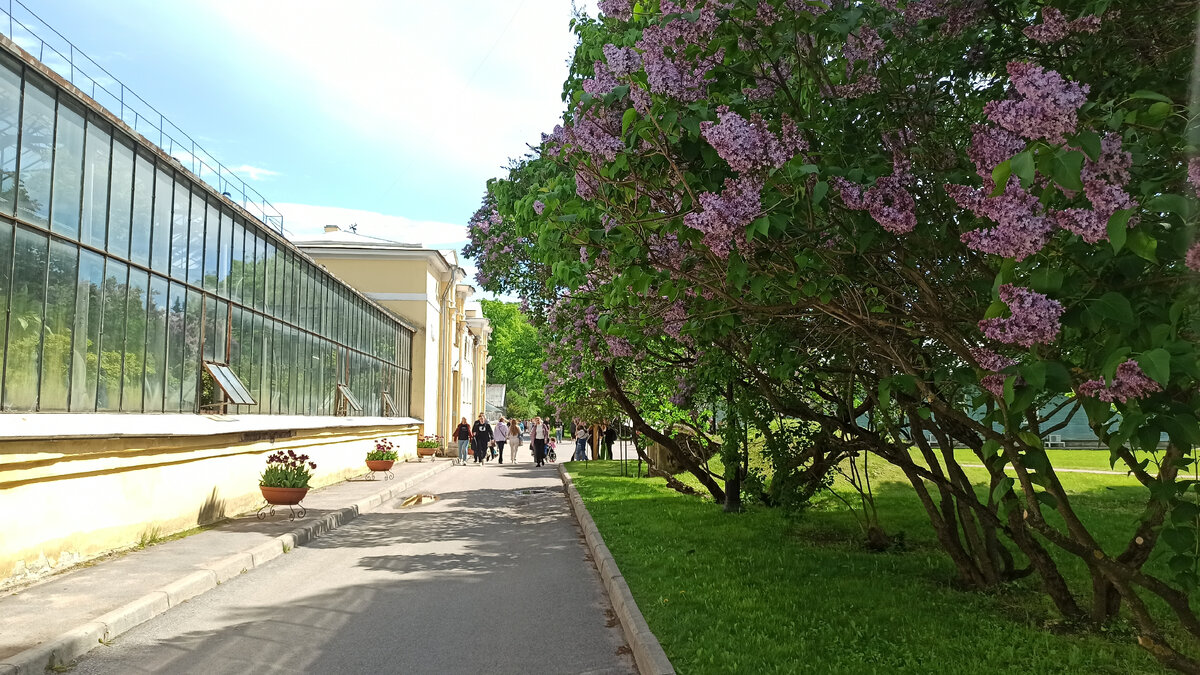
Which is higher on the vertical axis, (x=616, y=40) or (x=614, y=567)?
(x=616, y=40)

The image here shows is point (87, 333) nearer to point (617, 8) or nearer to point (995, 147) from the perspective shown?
point (617, 8)

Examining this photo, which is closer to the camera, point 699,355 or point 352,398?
point 699,355

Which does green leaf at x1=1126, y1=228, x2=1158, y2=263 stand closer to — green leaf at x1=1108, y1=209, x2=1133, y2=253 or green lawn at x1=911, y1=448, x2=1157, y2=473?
green leaf at x1=1108, y1=209, x2=1133, y2=253

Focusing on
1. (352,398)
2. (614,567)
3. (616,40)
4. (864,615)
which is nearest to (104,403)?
(614,567)

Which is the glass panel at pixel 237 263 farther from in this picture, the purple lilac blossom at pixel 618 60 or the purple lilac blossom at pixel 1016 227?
the purple lilac blossom at pixel 1016 227

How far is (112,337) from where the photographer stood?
37.6 feet

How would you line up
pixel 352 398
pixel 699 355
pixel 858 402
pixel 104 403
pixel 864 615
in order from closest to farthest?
pixel 864 615, pixel 104 403, pixel 699 355, pixel 858 402, pixel 352 398

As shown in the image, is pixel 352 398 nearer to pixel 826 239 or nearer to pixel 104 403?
pixel 104 403

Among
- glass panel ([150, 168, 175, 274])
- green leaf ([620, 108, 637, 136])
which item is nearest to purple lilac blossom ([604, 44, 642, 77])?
green leaf ([620, 108, 637, 136])

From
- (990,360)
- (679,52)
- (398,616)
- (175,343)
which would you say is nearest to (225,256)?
(175,343)

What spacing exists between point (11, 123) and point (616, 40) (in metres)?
6.64

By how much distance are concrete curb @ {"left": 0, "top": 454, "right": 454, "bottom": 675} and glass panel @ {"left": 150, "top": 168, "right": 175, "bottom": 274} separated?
4399 mm

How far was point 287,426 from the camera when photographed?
743 inches

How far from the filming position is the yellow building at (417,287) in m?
38.7
